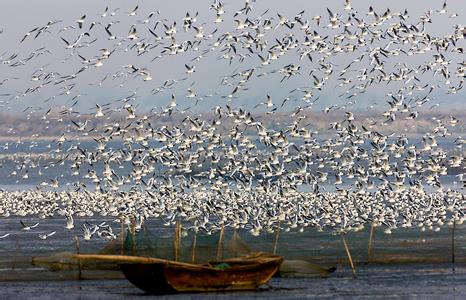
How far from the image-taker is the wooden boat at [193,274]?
4175 centimetres

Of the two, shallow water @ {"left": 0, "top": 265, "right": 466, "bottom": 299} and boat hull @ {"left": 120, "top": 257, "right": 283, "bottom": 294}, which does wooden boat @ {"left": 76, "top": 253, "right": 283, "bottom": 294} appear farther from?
shallow water @ {"left": 0, "top": 265, "right": 466, "bottom": 299}

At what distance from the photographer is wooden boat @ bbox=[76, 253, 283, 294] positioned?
137 feet

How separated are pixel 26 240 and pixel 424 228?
15867mm

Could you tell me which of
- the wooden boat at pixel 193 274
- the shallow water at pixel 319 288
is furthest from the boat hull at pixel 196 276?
the shallow water at pixel 319 288

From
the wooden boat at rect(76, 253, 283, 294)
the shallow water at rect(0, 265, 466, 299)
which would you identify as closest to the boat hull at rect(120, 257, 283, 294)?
the wooden boat at rect(76, 253, 283, 294)

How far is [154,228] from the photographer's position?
214ft

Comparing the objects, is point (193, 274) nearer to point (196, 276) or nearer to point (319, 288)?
point (196, 276)

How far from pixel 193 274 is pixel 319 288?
424 cm

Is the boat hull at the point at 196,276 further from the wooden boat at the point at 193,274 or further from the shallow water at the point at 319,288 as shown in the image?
the shallow water at the point at 319,288

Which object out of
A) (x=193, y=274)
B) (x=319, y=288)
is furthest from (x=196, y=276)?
(x=319, y=288)

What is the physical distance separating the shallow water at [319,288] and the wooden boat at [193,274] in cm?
26

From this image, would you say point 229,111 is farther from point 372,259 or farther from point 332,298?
point 332,298

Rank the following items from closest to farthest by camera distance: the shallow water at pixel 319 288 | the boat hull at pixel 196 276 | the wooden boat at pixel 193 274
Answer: the wooden boat at pixel 193 274 < the boat hull at pixel 196 276 < the shallow water at pixel 319 288

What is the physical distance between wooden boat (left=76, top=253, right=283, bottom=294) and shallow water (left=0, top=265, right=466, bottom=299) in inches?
10.4
